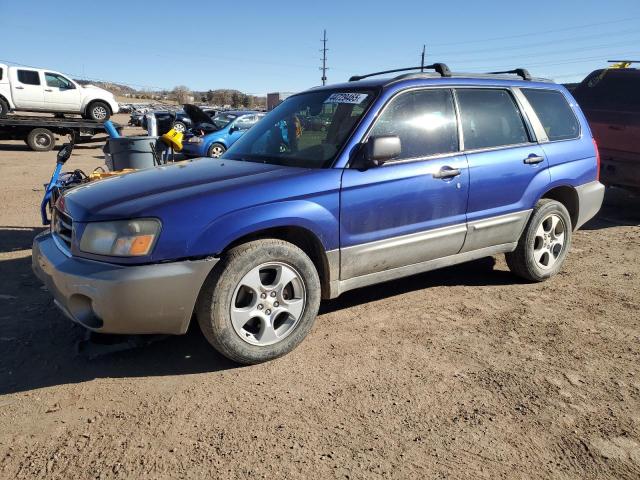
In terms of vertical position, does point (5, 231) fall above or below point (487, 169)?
below

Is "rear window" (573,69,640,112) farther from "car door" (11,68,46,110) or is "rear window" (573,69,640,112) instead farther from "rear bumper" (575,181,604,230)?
"car door" (11,68,46,110)

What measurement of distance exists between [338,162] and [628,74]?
21.9ft

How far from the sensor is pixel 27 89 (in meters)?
17.3

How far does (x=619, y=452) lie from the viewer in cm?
234

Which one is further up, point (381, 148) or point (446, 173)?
point (381, 148)

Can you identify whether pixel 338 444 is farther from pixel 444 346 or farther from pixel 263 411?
pixel 444 346

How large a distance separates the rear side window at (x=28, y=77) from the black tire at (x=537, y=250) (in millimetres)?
18291

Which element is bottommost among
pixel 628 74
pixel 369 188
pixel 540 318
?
pixel 540 318

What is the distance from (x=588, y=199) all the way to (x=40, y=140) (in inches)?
672

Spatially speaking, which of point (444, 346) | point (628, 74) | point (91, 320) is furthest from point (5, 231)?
point (628, 74)

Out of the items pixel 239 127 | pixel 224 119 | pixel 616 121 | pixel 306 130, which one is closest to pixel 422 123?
pixel 306 130

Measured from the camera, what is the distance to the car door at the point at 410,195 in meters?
3.34

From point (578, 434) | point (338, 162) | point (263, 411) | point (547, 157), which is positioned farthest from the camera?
point (547, 157)

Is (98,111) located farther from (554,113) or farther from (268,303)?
(268,303)
